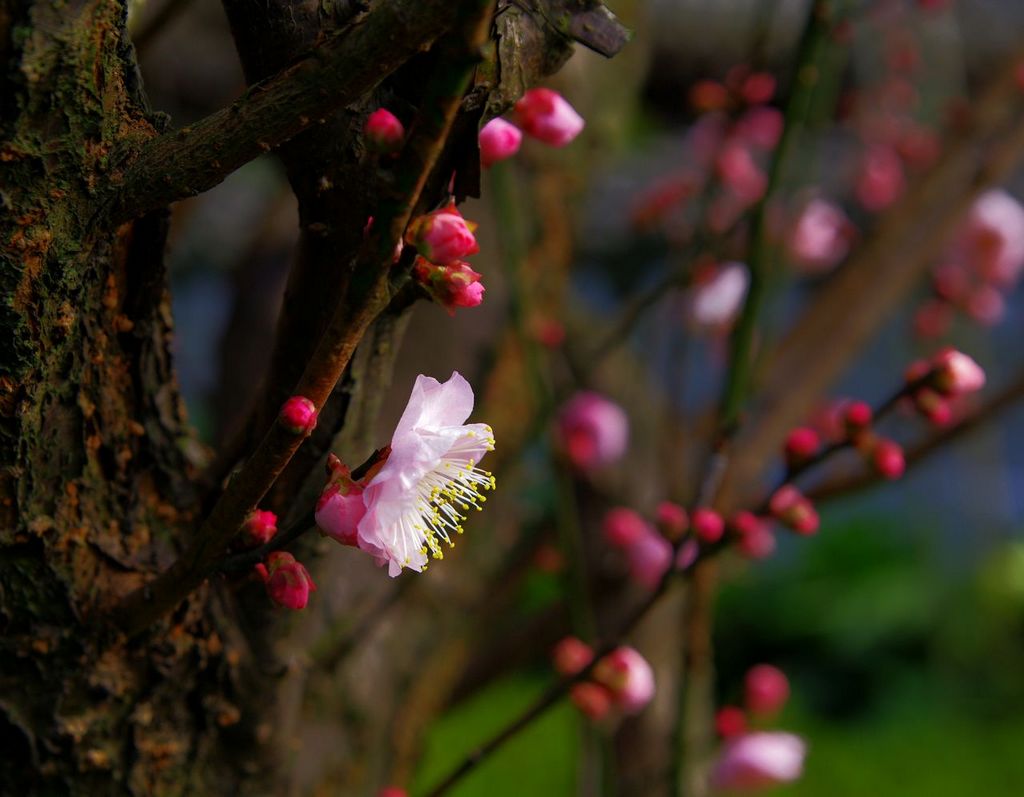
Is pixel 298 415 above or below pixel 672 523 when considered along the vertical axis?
above

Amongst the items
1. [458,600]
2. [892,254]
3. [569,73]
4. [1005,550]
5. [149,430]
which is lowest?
[1005,550]

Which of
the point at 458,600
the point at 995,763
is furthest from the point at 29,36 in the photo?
the point at 995,763

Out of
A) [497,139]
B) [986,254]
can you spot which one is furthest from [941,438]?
[497,139]

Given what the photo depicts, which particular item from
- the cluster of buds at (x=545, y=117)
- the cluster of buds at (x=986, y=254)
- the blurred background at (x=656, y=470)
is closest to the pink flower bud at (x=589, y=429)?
the blurred background at (x=656, y=470)

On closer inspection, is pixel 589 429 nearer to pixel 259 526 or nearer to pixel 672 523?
pixel 672 523

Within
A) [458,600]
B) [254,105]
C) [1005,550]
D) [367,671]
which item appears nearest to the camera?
[254,105]

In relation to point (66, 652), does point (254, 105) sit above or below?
above

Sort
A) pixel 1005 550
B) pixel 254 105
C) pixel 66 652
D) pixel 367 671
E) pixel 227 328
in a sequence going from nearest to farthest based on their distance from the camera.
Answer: pixel 254 105 → pixel 66 652 → pixel 367 671 → pixel 227 328 → pixel 1005 550

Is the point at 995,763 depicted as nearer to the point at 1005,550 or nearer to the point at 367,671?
the point at 1005,550
